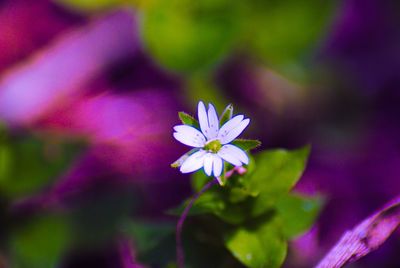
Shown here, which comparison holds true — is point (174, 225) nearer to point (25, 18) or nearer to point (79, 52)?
point (79, 52)

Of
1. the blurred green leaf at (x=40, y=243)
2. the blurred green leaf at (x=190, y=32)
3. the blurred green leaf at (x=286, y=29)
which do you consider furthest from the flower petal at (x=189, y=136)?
the blurred green leaf at (x=286, y=29)

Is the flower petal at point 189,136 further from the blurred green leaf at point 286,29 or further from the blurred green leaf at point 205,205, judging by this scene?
the blurred green leaf at point 286,29

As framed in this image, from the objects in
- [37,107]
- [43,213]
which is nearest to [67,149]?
[43,213]

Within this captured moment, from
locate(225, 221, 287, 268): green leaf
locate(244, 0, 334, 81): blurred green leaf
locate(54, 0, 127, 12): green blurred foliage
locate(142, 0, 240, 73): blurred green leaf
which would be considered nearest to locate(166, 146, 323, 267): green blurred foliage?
locate(225, 221, 287, 268): green leaf

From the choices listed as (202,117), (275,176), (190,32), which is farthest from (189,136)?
(190,32)

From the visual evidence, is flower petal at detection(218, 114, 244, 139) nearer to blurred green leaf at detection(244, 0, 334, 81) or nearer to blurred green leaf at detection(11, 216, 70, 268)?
blurred green leaf at detection(11, 216, 70, 268)

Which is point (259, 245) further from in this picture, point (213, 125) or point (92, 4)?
point (92, 4)
